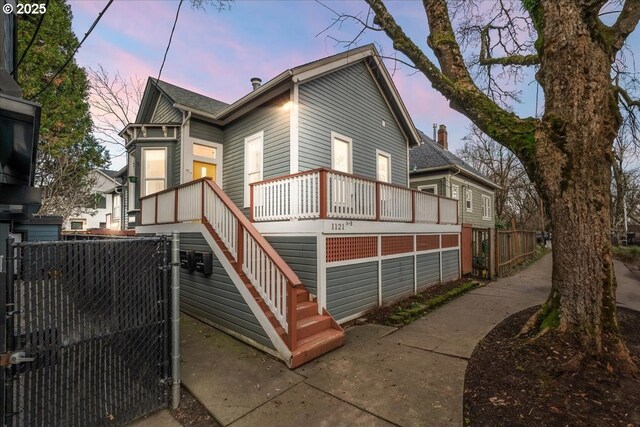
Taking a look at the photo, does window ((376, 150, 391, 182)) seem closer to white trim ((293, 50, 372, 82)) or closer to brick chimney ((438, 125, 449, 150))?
white trim ((293, 50, 372, 82))

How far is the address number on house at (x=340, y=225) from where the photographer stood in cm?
564

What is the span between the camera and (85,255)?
2795 millimetres

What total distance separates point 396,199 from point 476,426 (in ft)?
17.8

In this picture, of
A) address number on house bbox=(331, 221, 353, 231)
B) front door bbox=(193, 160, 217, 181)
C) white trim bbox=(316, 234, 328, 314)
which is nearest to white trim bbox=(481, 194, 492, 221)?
address number on house bbox=(331, 221, 353, 231)

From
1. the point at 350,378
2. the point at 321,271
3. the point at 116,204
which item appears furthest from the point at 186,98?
the point at 116,204

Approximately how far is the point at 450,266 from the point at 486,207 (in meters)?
12.2

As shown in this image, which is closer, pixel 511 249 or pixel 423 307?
pixel 423 307

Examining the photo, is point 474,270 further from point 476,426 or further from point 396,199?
point 476,426

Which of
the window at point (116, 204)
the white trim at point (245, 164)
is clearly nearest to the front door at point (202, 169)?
the white trim at point (245, 164)

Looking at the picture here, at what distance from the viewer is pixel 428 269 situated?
9.02m

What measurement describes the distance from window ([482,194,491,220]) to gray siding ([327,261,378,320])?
15.8m

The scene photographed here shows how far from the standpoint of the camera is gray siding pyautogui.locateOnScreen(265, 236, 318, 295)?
5527mm

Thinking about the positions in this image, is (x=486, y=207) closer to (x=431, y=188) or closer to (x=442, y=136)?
(x=442, y=136)

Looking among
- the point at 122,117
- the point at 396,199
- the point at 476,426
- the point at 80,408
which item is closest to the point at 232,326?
the point at 80,408
